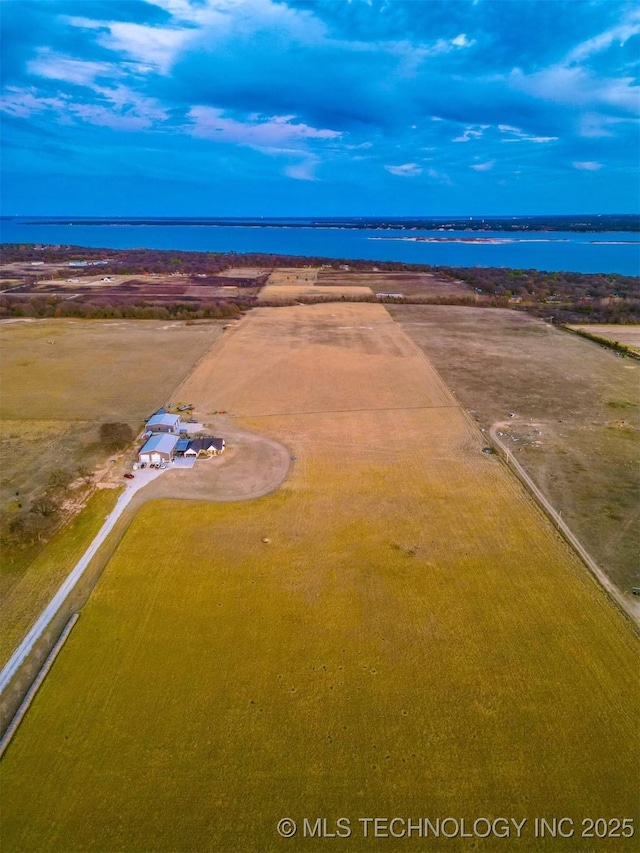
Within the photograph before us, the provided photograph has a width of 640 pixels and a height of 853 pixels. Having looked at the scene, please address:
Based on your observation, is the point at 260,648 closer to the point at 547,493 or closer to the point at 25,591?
the point at 25,591

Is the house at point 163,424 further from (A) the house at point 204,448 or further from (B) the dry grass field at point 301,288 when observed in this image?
(B) the dry grass field at point 301,288

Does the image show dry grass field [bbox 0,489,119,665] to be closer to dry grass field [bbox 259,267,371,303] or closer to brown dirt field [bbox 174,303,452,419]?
brown dirt field [bbox 174,303,452,419]

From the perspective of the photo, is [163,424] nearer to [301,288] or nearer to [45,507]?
[45,507]

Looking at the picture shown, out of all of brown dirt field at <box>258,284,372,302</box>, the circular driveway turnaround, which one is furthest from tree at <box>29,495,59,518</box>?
brown dirt field at <box>258,284,372,302</box>

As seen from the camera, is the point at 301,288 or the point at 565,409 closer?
the point at 565,409

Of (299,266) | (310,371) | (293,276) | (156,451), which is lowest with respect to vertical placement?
(310,371)

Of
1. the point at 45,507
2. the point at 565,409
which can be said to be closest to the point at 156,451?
the point at 45,507

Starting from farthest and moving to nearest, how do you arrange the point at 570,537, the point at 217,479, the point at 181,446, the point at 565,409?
the point at 565,409, the point at 181,446, the point at 217,479, the point at 570,537
